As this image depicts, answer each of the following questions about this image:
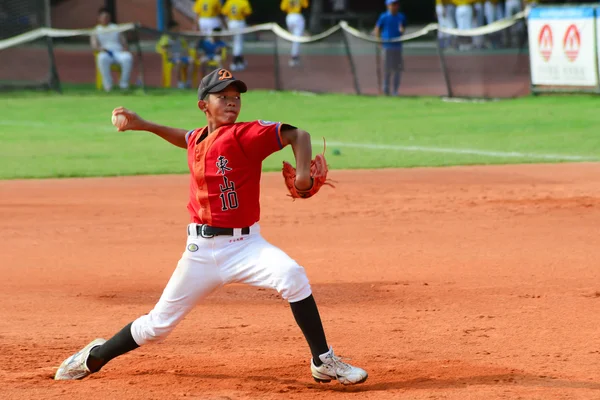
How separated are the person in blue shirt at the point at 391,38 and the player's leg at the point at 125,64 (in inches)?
261

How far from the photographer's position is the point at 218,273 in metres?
5.64

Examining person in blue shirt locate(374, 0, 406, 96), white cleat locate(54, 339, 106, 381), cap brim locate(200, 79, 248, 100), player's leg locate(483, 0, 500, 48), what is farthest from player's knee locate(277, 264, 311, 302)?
player's leg locate(483, 0, 500, 48)

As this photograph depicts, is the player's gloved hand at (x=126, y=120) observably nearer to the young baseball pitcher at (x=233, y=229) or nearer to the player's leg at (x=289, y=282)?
the young baseball pitcher at (x=233, y=229)

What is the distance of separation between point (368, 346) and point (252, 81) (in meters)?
22.2

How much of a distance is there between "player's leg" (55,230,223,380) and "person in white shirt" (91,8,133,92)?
71.7ft

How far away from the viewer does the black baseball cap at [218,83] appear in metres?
5.65

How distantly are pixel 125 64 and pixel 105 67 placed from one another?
537mm

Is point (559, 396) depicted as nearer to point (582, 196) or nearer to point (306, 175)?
point (306, 175)

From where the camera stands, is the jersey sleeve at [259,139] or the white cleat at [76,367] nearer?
the jersey sleeve at [259,139]

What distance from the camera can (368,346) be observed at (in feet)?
21.6

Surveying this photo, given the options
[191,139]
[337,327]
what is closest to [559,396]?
[337,327]

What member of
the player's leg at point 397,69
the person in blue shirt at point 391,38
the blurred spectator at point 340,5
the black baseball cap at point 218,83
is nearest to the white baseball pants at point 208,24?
the person in blue shirt at point 391,38

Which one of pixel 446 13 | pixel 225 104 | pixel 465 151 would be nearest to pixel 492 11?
pixel 446 13

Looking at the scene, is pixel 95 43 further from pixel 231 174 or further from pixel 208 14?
pixel 231 174
